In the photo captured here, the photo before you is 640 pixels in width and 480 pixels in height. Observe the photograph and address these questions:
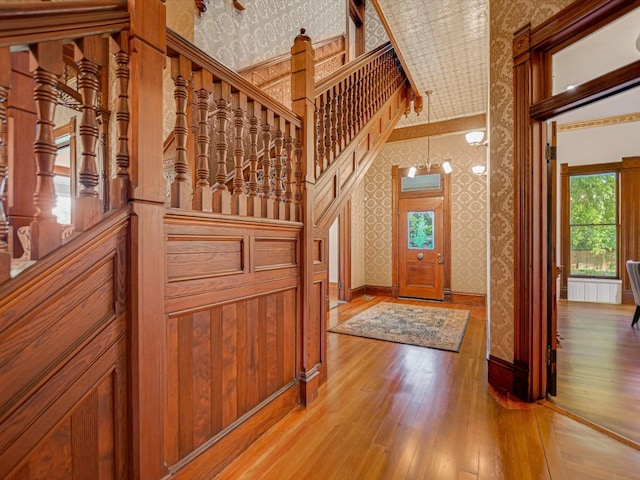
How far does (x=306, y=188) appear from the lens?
2.29 metres

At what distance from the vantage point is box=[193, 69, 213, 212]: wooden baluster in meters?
1.50

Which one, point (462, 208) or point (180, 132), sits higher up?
point (462, 208)

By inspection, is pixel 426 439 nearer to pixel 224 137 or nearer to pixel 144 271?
pixel 144 271

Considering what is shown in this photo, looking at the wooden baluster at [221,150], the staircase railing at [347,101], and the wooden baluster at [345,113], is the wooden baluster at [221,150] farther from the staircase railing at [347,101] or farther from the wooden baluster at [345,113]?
the wooden baluster at [345,113]

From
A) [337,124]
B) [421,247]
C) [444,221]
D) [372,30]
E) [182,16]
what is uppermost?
[372,30]

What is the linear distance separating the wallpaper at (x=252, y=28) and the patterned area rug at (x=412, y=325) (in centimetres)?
339

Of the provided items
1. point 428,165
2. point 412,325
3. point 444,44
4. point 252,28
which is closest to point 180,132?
point 252,28

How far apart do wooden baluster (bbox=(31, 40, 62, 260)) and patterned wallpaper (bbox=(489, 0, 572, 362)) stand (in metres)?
2.76

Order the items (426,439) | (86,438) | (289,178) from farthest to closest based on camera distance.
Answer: (289,178)
(426,439)
(86,438)

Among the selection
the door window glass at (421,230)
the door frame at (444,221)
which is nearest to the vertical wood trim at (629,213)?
the door frame at (444,221)

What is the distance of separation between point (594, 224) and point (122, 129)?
24.7 ft

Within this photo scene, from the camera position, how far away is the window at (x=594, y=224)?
5.81m

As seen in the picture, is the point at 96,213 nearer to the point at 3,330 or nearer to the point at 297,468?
the point at 3,330

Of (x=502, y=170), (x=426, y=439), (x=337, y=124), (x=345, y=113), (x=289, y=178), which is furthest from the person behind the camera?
(x=345, y=113)
